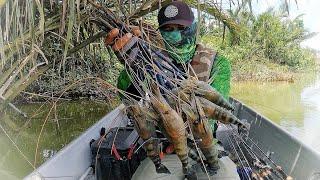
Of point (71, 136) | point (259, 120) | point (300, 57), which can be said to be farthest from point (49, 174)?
point (300, 57)

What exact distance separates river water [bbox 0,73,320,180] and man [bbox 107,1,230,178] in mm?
772

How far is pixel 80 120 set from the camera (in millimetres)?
10914

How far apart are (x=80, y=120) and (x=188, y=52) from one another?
8.35 metres

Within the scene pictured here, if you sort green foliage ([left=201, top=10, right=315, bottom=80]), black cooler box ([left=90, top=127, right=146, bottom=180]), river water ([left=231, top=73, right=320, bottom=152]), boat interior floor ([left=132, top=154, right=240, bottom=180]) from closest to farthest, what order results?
1. boat interior floor ([left=132, top=154, right=240, bottom=180])
2. black cooler box ([left=90, top=127, right=146, bottom=180])
3. river water ([left=231, top=73, right=320, bottom=152])
4. green foliage ([left=201, top=10, right=315, bottom=80])

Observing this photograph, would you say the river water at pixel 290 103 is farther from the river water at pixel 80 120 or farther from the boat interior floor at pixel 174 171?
the boat interior floor at pixel 174 171

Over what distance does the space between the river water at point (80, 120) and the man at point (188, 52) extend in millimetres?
772

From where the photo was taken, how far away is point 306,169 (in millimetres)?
A: 3041

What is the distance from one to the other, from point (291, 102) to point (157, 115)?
14652 millimetres

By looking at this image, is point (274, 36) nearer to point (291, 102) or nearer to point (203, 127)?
point (291, 102)

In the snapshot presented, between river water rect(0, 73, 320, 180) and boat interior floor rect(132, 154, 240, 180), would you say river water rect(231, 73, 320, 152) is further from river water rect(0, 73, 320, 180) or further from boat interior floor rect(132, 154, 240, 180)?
boat interior floor rect(132, 154, 240, 180)

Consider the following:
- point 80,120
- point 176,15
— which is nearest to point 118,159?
point 176,15

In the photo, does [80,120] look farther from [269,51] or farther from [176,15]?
[269,51]

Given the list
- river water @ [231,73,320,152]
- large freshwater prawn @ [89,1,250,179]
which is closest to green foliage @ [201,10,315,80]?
river water @ [231,73,320,152]

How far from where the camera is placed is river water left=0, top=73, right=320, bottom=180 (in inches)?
185
